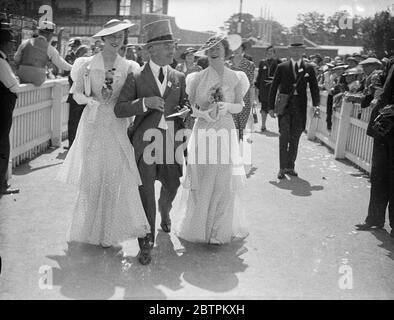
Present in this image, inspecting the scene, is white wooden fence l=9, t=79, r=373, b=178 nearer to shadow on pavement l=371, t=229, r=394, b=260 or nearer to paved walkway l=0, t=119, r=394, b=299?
paved walkway l=0, t=119, r=394, b=299

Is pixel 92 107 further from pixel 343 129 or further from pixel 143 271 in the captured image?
pixel 343 129

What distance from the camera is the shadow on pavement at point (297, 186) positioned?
7.59 metres

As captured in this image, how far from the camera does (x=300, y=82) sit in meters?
8.62

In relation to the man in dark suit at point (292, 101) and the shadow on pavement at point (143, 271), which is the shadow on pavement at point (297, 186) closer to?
the man in dark suit at point (292, 101)

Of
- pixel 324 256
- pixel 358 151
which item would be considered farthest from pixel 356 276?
pixel 358 151

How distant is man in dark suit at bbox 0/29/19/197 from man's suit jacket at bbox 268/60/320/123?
4305 mm

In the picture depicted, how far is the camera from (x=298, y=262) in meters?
4.73

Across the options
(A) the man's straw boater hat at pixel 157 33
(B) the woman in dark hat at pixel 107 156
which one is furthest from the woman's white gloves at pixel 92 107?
(A) the man's straw boater hat at pixel 157 33

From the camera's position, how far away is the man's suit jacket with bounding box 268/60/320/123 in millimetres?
8625

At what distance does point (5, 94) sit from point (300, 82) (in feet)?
15.8

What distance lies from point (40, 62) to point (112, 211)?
4.71 m

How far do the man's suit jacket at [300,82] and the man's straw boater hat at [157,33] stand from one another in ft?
14.4
